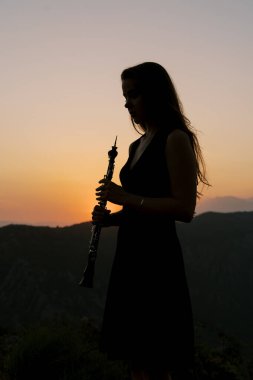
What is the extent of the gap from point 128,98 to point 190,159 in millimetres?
549

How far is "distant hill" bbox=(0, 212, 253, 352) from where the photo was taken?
288 feet

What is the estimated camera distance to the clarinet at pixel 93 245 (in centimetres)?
263

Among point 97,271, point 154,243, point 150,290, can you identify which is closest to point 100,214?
point 154,243

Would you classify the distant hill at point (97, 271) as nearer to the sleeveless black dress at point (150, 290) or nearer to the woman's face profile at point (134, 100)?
the sleeveless black dress at point (150, 290)

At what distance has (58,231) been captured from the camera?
11506cm

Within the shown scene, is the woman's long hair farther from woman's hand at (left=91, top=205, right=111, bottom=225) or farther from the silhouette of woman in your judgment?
woman's hand at (left=91, top=205, right=111, bottom=225)

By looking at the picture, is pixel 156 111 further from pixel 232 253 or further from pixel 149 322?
pixel 232 253

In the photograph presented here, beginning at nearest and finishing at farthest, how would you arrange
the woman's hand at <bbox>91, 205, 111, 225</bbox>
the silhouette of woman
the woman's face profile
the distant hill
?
the silhouette of woman
the woman's face profile
the woman's hand at <bbox>91, 205, 111, 225</bbox>
the distant hill

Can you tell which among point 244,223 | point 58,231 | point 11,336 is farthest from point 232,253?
point 11,336

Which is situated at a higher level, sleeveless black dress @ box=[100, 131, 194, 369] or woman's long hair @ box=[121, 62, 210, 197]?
woman's long hair @ box=[121, 62, 210, 197]

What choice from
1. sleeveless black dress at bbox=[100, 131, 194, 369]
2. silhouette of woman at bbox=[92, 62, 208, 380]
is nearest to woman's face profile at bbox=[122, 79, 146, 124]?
silhouette of woman at bbox=[92, 62, 208, 380]

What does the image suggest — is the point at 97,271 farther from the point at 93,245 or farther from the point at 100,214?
the point at 100,214

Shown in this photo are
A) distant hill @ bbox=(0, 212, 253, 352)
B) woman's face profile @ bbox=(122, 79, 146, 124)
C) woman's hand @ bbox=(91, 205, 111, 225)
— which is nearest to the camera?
woman's face profile @ bbox=(122, 79, 146, 124)

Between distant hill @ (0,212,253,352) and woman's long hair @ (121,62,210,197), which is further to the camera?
distant hill @ (0,212,253,352)
